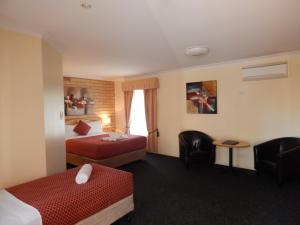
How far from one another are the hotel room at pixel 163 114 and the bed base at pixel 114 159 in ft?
0.14

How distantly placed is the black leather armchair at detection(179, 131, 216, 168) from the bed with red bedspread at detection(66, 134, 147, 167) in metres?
1.18

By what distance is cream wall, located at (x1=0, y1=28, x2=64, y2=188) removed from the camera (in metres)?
2.45

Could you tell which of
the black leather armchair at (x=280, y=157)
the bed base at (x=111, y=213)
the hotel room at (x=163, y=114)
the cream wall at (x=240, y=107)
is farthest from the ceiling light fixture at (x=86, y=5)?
the black leather armchair at (x=280, y=157)

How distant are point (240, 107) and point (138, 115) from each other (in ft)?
10.4

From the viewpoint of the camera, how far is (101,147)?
4195 mm

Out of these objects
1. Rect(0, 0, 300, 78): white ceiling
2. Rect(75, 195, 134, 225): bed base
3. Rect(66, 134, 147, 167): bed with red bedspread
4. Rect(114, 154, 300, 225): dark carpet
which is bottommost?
Rect(114, 154, 300, 225): dark carpet

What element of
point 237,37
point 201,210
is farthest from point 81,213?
point 237,37

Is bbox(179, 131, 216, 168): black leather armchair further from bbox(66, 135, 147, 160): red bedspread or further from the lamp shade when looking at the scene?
the lamp shade

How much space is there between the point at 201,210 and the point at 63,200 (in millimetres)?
1855

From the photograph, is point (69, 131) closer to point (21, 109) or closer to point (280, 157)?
point (21, 109)

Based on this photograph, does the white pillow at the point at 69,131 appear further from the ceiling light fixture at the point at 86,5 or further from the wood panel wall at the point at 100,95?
the ceiling light fixture at the point at 86,5

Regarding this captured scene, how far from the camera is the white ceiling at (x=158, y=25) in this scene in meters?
2.10

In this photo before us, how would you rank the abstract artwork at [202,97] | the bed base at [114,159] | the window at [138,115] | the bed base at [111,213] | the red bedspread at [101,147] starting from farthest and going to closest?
1. the window at [138,115]
2. the abstract artwork at [202,97]
3. the bed base at [114,159]
4. the red bedspread at [101,147]
5. the bed base at [111,213]

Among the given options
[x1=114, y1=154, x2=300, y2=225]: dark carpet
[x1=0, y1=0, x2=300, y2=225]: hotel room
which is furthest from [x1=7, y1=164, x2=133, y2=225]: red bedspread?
[x1=114, y1=154, x2=300, y2=225]: dark carpet
